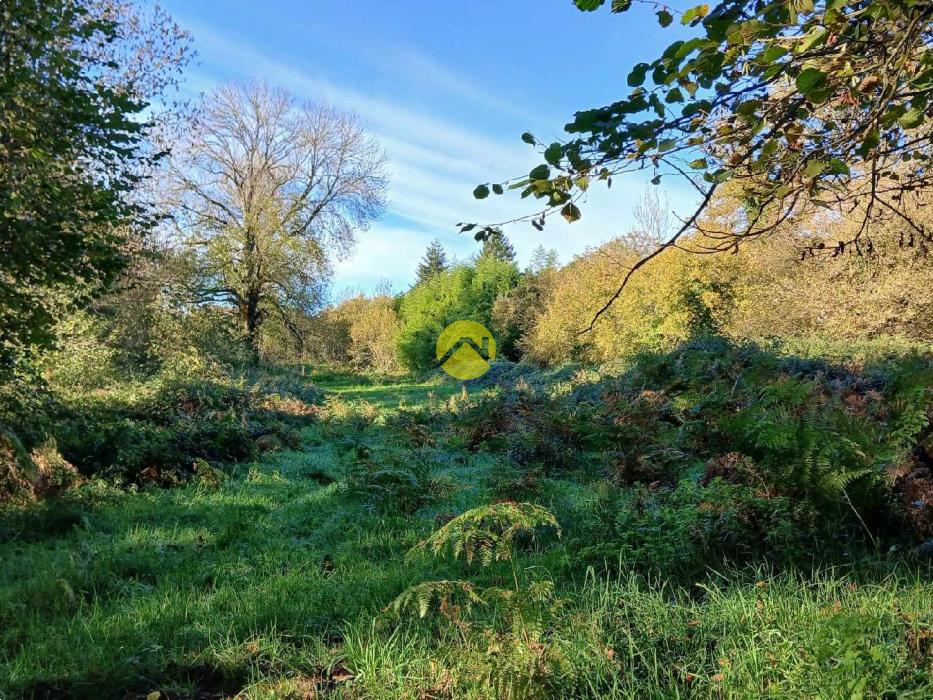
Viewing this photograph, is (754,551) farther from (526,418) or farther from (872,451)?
(526,418)

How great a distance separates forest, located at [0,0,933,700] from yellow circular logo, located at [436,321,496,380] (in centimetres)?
1498

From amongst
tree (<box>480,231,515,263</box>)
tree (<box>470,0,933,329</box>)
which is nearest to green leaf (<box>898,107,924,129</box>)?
tree (<box>470,0,933,329</box>)

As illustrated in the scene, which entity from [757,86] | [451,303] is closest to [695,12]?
[757,86]

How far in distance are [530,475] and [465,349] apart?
2363cm

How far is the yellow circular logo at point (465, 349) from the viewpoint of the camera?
27.3 metres

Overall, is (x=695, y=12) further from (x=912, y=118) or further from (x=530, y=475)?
(x=530, y=475)

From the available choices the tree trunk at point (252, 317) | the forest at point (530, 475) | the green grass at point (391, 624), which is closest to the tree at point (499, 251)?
the tree trunk at point (252, 317)

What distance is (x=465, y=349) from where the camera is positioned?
1153 inches

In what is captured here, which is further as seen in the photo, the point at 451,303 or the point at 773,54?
the point at 451,303

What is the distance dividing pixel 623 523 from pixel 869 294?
11.8 m

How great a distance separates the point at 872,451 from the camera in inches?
136

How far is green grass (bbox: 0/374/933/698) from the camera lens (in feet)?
6.54

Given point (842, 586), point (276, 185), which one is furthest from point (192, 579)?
point (276, 185)

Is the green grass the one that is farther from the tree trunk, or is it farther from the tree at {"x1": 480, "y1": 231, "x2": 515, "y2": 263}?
the tree at {"x1": 480, "y1": 231, "x2": 515, "y2": 263}
